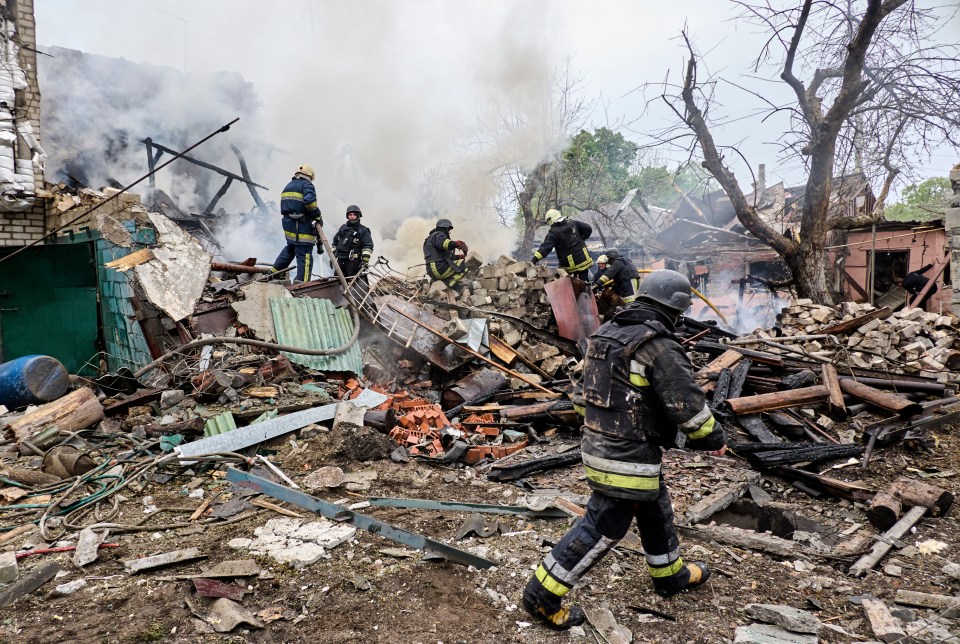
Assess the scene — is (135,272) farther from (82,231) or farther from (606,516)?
(606,516)

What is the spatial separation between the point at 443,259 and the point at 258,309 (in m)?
3.27

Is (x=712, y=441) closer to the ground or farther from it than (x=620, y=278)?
closer to the ground

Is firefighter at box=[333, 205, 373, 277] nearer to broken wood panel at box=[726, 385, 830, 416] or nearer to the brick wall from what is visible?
the brick wall

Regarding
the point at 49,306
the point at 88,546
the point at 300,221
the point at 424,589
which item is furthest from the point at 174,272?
the point at 424,589

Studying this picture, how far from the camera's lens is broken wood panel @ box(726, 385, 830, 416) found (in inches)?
234

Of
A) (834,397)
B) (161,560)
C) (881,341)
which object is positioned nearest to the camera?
(161,560)

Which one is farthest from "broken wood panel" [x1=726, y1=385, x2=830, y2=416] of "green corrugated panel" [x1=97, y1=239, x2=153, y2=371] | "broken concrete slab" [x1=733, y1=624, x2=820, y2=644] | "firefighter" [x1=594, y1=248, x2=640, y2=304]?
"green corrugated panel" [x1=97, y1=239, x2=153, y2=371]

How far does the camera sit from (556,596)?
271 cm

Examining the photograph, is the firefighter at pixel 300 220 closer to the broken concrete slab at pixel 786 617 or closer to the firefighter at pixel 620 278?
the firefighter at pixel 620 278

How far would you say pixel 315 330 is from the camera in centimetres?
739

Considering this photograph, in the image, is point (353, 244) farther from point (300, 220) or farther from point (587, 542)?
point (587, 542)

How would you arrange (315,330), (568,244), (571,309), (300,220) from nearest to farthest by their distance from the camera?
1. (315,330)
2. (300,220)
3. (571,309)
4. (568,244)

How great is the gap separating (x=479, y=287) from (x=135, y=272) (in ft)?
16.5

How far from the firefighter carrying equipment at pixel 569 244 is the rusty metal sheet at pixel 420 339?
2.65 m
